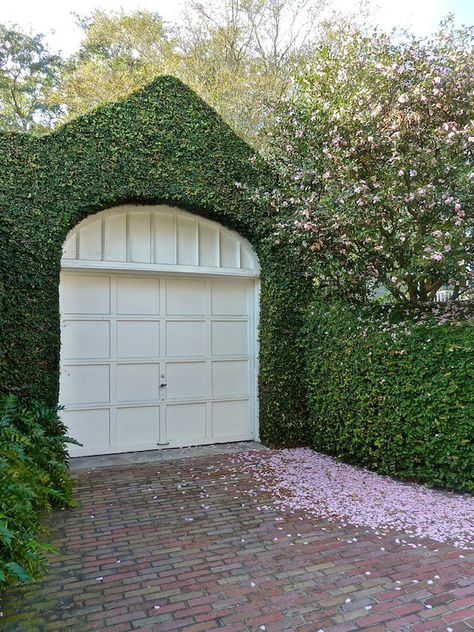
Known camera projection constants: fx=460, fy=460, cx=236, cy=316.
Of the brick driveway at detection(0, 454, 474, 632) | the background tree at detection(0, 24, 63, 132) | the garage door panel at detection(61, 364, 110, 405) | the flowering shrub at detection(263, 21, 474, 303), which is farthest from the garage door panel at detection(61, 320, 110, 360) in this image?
the background tree at detection(0, 24, 63, 132)

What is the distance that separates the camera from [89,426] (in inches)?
218

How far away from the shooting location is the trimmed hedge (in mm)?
4285

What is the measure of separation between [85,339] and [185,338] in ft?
4.13

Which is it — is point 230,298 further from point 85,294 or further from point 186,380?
point 85,294

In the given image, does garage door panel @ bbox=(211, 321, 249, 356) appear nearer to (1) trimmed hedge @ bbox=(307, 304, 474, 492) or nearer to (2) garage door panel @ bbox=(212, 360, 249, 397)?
(2) garage door panel @ bbox=(212, 360, 249, 397)

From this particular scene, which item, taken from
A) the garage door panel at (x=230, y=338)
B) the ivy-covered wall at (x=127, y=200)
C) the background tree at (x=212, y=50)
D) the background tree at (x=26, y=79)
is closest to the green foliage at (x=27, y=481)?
the ivy-covered wall at (x=127, y=200)

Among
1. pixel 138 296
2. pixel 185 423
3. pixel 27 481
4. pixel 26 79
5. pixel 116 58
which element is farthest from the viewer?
pixel 26 79

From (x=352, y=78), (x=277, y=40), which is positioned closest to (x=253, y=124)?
(x=277, y=40)

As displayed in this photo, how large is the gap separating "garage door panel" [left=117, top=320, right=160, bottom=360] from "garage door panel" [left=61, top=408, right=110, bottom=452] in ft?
2.45

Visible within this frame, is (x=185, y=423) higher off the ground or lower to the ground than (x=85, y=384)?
lower

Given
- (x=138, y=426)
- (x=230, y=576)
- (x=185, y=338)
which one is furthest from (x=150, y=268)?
(x=230, y=576)

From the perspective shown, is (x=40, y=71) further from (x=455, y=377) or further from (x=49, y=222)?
(x=455, y=377)

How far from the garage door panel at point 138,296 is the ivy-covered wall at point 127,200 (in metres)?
0.80

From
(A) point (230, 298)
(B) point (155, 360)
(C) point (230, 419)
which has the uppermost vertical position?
(A) point (230, 298)
